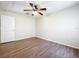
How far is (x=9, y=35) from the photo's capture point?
4.84 meters

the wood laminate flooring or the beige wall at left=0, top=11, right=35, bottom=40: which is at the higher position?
the beige wall at left=0, top=11, right=35, bottom=40

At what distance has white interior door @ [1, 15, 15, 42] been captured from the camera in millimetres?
4480

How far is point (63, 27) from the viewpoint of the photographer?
4.43 meters

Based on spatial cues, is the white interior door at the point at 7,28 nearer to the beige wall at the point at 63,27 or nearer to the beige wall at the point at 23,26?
the beige wall at the point at 23,26

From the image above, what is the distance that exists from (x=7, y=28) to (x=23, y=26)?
60.4 inches

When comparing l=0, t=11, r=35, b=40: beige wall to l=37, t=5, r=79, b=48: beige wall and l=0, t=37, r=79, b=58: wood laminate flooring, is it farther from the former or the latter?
l=0, t=37, r=79, b=58: wood laminate flooring

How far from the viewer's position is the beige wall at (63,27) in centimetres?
381

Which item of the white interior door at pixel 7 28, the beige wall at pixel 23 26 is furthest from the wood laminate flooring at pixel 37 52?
the beige wall at pixel 23 26

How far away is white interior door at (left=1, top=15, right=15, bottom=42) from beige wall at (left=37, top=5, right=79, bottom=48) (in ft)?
8.27

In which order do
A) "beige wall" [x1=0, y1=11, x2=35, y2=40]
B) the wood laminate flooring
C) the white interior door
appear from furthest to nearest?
"beige wall" [x1=0, y1=11, x2=35, y2=40]
the white interior door
the wood laminate flooring

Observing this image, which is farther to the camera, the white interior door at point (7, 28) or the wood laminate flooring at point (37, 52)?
the white interior door at point (7, 28)

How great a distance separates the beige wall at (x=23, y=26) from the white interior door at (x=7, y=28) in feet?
1.10

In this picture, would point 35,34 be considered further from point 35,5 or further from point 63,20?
point 35,5

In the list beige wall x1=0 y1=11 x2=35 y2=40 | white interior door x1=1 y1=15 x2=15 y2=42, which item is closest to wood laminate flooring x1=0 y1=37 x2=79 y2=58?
white interior door x1=1 y1=15 x2=15 y2=42
